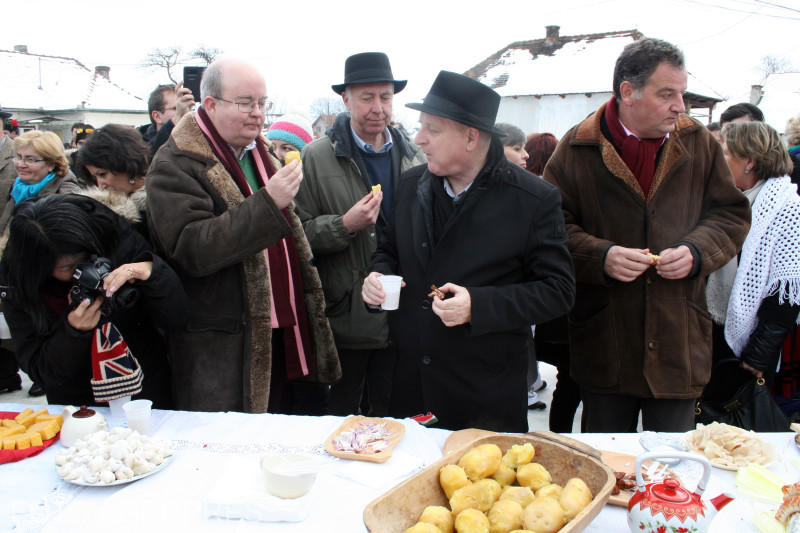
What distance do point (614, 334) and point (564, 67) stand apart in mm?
18528

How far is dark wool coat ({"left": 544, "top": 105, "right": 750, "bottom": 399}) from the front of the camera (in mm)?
2338

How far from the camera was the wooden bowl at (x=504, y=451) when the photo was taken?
1194mm

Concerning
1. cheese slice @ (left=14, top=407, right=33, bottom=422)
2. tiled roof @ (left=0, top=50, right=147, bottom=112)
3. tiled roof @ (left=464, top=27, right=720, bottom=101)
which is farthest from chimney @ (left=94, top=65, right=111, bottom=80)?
cheese slice @ (left=14, top=407, right=33, bottom=422)

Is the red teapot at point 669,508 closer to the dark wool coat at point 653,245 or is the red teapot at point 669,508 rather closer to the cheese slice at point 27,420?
the dark wool coat at point 653,245

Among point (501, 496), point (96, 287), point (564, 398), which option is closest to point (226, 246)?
point (96, 287)

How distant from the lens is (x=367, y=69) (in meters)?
2.96

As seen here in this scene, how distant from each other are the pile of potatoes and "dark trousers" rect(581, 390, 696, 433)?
1174 millimetres

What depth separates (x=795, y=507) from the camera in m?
1.23

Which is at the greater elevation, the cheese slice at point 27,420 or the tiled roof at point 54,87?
the tiled roof at point 54,87

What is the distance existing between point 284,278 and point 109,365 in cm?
80

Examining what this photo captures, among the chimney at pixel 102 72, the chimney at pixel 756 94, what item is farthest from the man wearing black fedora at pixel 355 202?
the chimney at pixel 102 72

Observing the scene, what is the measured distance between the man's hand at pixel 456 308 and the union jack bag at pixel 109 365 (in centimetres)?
115

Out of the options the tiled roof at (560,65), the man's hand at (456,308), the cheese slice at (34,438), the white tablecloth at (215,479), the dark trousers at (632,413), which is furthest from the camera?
the tiled roof at (560,65)

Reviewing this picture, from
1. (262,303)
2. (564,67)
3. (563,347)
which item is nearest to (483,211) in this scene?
(262,303)
